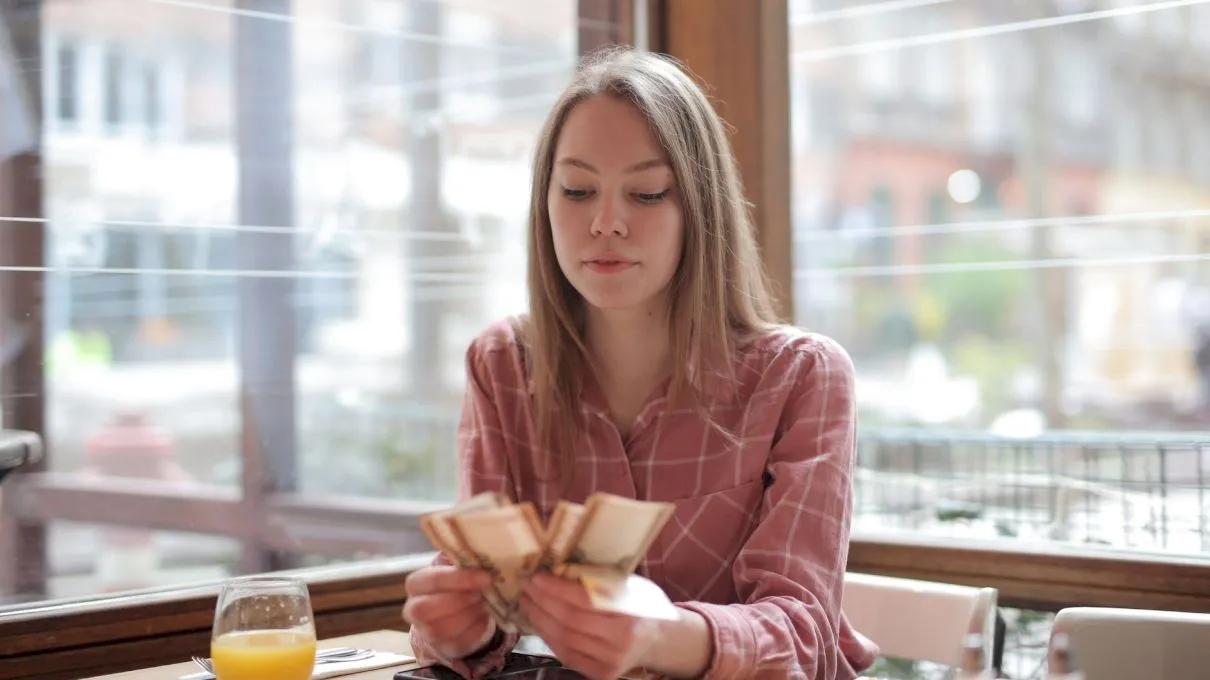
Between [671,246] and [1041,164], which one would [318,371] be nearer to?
[671,246]

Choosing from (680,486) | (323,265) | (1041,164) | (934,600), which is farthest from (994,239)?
(323,265)

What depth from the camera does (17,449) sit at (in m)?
1.81

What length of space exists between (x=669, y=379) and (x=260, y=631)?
673 mm

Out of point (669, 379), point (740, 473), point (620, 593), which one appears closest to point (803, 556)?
point (740, 473)

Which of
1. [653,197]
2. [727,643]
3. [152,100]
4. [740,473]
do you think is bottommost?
[727,643]

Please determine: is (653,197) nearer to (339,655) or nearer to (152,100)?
(339,655)

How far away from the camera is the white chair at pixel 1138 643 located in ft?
Result: 4.61

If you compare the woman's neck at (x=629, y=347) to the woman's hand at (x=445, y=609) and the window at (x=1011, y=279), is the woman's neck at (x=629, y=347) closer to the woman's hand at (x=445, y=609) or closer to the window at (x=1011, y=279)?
the woman's hand at (x=445, y=609)

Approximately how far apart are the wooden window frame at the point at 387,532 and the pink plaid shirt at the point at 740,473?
0.68 meters

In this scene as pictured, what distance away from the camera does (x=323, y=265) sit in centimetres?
241

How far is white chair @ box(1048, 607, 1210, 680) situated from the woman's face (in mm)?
656

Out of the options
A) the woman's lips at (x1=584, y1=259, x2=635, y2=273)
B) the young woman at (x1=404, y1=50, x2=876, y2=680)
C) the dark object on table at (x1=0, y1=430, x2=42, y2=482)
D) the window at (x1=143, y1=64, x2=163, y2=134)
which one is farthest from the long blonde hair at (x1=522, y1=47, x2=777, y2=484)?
the window at (x1=143, y1=64, x2=163, y2=134)

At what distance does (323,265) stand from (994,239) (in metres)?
1.31

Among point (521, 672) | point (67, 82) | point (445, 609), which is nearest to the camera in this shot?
point (445, 609)
